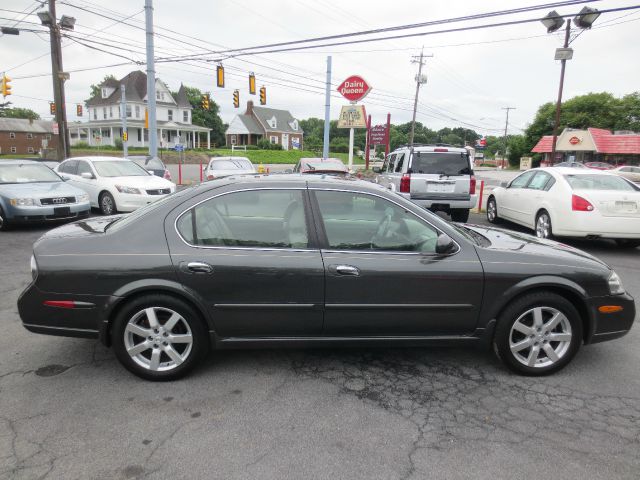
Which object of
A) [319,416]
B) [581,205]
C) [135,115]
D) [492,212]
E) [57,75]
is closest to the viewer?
[319,416]

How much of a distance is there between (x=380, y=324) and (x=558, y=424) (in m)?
1.31

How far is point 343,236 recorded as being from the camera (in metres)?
3.55

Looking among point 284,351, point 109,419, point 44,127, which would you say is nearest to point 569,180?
point 284,351

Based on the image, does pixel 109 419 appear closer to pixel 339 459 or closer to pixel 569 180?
pixel 339 459

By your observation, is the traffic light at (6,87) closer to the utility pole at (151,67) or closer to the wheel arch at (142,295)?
the utility pole at (151,67)

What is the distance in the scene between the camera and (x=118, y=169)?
12414 millimetres

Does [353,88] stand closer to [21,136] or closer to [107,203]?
[107,203]

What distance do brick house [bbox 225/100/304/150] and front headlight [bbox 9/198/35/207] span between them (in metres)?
64.7

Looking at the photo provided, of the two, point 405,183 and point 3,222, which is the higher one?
point 405,183

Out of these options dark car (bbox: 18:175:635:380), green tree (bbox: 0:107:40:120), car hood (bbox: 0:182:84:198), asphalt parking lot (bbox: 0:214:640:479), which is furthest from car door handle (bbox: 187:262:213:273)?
green tree (bbox: 0:107:40:120)

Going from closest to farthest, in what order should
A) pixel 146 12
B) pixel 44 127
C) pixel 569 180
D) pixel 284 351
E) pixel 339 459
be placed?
pixel 339 459 → pixel 284 351 → pixel 569 180 → pixel 146 12 → pixel 44 127

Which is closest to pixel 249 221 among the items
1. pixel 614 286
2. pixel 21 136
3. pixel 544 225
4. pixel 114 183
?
pixel 614 286

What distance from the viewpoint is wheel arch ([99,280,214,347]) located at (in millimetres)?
3301

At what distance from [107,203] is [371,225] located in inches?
386
